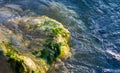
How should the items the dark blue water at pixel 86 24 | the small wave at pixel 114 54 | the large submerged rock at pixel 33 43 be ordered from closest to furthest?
the large submerged rock at pixel 33 43
the dark blue water at pixel 86 24
the small wave at pixel 114 54

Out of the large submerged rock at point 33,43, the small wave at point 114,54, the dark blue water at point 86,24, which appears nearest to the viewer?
the large submerged rock at point 33,43

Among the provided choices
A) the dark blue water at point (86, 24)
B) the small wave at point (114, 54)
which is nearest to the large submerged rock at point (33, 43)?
the dark blue water at point (86, 24)

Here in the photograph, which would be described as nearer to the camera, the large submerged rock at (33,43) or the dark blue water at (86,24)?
the large submerged rock at (33,43)

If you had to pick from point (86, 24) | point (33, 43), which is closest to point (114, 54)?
point (86, 24)

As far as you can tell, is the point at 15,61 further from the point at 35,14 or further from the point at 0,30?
the point at 35,14

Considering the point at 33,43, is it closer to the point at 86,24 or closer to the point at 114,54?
the point at 114,54

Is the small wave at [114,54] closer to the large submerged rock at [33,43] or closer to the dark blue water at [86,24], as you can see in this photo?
the dark blue water at [86,24]

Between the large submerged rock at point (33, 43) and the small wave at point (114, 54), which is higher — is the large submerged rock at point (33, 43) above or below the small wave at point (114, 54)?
above

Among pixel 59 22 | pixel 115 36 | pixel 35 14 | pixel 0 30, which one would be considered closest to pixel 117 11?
pixel 115 36
